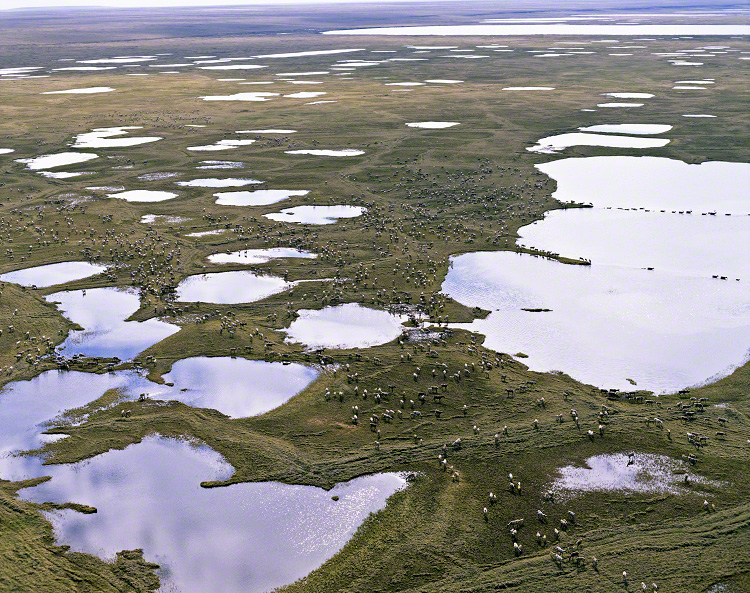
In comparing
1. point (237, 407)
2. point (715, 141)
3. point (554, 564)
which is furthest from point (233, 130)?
point (554, 564)

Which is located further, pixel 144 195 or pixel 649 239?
pixel 144 195

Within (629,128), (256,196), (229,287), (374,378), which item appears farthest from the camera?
(629,128)

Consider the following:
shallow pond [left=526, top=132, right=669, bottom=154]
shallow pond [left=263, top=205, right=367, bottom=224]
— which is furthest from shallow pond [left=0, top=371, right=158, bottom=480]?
shallow pond [left=526, top=132, right=669, bottom=154]

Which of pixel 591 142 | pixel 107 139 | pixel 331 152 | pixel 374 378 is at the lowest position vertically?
pixel 374 378

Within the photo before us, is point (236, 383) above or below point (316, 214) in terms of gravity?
below

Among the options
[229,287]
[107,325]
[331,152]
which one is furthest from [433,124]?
[107,325]

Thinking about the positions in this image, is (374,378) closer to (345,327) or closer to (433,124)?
(345,327)
